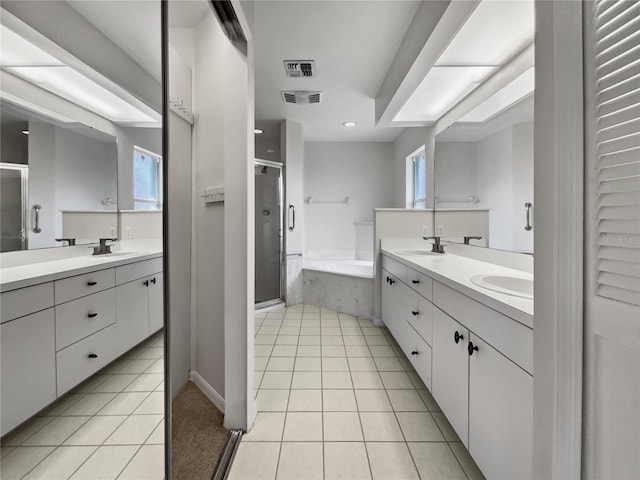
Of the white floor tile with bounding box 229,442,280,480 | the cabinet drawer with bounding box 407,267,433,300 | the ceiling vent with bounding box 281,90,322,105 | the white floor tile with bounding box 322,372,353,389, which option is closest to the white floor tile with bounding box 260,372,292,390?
the white floor tile with bounding box 322,372,353,389

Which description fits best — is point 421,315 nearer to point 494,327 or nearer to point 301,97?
A: point 494,327

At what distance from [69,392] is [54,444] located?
0.07 meters

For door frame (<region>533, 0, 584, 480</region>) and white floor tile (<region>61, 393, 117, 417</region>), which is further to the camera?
door frame (<region>533, 0, 584, 480</region>)

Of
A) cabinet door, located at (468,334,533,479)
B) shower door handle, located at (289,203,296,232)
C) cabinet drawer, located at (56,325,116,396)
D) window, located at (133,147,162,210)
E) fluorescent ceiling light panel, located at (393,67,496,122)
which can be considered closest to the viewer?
cabinet drawer, located at (56,325,116,396)

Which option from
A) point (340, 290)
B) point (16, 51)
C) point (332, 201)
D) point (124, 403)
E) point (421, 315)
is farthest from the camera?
point (332, 201)

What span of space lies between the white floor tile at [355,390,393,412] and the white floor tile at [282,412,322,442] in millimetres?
281

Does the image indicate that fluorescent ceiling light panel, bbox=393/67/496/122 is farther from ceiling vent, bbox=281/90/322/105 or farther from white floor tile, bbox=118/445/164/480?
white floor tile, bbox=118/445/164/480

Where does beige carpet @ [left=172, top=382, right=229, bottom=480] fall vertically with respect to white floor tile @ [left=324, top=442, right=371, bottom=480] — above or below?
above

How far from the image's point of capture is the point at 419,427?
155cm

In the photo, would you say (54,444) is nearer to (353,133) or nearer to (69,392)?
(69,392)

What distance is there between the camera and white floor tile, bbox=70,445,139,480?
1.53ft

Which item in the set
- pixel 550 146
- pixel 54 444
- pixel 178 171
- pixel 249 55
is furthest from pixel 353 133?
pixel 54 444

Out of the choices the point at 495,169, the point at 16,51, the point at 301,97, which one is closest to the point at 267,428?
the point at 16,51

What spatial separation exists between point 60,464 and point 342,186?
463 cm
